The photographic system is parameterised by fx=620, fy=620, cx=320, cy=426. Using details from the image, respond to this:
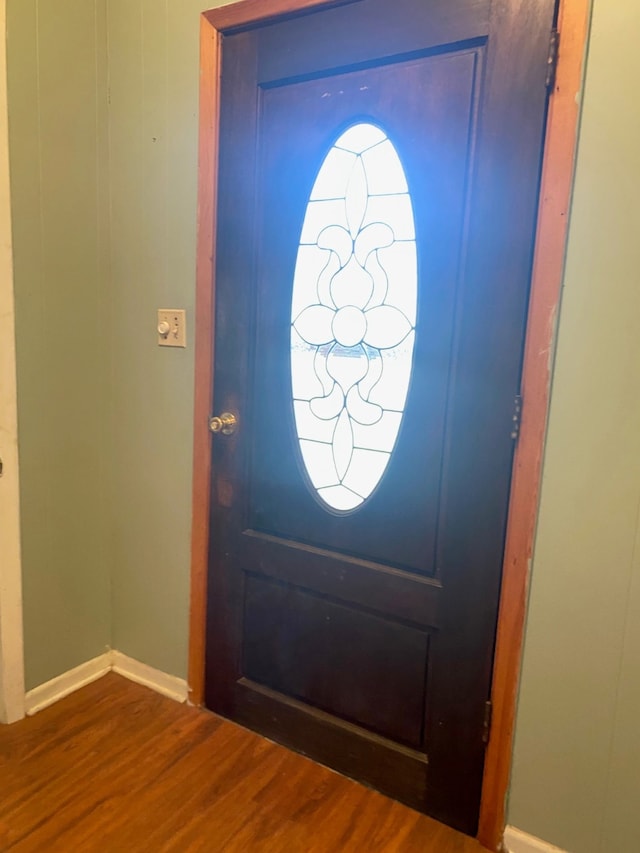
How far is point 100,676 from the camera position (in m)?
2.26

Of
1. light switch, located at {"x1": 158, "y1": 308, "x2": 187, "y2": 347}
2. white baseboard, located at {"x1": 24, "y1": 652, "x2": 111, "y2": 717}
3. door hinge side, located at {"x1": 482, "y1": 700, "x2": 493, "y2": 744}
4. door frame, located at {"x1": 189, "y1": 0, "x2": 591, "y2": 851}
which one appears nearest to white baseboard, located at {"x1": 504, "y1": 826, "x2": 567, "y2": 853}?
door frame, located at {"x1": 189, "y1": 0, "x2": 591, "y2": 851}

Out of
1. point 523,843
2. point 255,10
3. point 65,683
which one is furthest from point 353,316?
point 65,683

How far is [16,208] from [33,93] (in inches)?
13.2

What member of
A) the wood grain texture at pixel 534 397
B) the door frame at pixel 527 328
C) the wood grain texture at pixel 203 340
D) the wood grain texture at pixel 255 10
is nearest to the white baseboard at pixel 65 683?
the wood grain texture at pixel 203 340

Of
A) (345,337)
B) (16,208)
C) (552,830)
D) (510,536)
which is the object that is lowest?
(552,830)

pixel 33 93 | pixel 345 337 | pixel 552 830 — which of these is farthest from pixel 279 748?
pixel 33 93

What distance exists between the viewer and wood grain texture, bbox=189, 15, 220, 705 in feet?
5.82

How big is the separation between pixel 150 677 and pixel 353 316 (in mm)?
1485

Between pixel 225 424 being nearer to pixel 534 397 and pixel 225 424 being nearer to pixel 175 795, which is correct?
pixel 534 397

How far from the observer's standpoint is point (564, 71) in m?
1.31

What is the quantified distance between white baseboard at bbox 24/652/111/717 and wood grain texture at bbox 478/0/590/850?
4.56 feet

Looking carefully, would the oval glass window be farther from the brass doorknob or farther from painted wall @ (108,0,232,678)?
painted wall @ (108,0,232,678)

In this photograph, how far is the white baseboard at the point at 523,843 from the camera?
5.00ft

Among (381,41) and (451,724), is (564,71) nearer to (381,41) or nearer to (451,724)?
(381,41)
